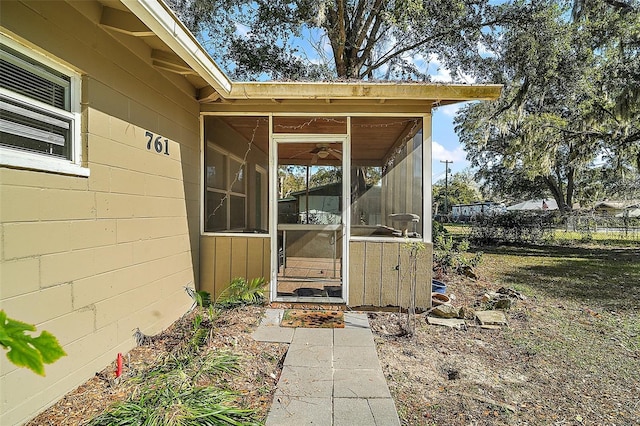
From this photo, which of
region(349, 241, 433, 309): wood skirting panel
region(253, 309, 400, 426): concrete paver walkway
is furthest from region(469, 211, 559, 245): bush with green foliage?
region(253, 309, 400, 426): concrete paver walkway

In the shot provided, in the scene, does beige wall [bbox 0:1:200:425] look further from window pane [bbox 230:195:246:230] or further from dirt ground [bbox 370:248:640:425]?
dirt ground [bbox 370:248:640:425]

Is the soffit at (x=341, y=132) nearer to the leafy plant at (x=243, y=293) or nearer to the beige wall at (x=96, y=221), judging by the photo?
Answer: the beige wall at (x=96, y=221)

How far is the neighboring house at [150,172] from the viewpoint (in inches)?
82.2

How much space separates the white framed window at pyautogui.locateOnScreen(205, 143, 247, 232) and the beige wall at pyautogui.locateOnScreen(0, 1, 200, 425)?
535 millimetres

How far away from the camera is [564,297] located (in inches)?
212

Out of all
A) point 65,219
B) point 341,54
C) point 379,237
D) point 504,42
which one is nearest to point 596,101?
point 504,42

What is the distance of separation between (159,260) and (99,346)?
0.99 m

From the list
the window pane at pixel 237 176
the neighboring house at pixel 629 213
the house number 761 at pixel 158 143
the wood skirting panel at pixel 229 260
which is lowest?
the wood skirting panel at pixel 229 260

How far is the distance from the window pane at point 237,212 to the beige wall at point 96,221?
0.74 metres

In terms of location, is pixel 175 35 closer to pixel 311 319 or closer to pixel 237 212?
pixel 237 212

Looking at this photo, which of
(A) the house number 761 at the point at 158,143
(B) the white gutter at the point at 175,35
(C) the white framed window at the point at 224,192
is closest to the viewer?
(B) the white gutter at the point at 175,35

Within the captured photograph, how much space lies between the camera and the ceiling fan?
4.32 meters

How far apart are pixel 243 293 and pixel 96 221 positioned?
193 centimetres

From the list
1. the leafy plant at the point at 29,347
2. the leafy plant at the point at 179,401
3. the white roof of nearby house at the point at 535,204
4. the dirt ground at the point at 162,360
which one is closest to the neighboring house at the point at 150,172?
the dirt ground at the point at 162,360
